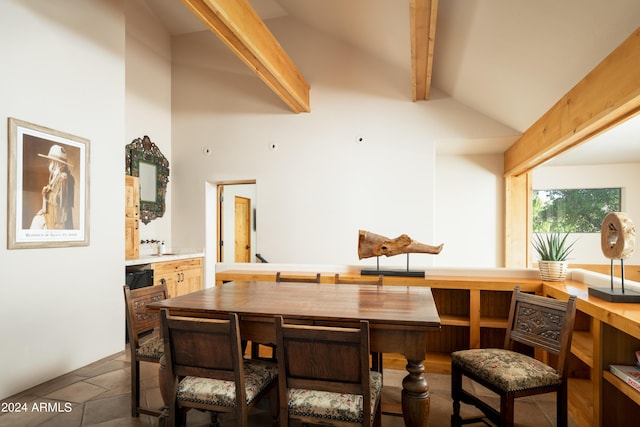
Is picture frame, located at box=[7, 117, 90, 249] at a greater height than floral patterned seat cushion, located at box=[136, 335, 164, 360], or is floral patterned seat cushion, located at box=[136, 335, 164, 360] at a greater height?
picture frame, located at box=[7, 117, 90, 249]

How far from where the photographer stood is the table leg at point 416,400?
63.6 inches

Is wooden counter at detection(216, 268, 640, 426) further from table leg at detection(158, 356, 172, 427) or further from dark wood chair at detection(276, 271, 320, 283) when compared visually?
table leg at detection(158, 356, 172, 427)

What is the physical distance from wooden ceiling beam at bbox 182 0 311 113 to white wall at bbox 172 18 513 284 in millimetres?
595

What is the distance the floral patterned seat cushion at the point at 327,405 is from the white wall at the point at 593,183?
15.4ft

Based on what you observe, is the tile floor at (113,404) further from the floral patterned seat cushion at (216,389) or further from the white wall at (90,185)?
the floral patterned seat cushion at (216,389)

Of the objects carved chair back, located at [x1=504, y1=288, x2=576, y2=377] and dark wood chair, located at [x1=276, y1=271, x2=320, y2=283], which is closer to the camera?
carved chair back, located at [x1=504, y1=288, x2=576, y2=377]

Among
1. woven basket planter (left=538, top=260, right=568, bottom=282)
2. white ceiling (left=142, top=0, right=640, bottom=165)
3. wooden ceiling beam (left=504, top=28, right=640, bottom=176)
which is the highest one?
white ceiling (left=142, top=0, right=640, bottom=165)

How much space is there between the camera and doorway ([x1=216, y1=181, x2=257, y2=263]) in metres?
6.77

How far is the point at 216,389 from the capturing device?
1.63m

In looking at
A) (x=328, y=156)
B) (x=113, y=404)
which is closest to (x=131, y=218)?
(x=113, y=404)

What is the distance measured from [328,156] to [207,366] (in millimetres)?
3771

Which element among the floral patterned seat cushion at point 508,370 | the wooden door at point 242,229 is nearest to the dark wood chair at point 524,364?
the floral patterned seat cushion at point 508,370

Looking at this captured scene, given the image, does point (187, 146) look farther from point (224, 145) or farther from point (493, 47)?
point (493, 47)

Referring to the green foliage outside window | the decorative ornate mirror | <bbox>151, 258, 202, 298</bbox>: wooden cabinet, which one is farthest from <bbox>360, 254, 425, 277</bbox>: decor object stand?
the decorative ornate mirror
